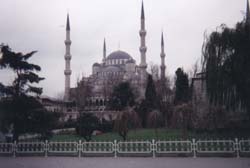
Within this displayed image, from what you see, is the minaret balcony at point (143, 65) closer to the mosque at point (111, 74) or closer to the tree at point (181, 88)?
the mosque at point (111, 74)

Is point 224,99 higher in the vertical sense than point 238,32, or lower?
lower

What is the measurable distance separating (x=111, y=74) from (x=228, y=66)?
3989 cm

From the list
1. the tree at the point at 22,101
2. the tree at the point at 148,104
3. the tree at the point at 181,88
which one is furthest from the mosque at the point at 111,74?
the tree at the point at 22,101

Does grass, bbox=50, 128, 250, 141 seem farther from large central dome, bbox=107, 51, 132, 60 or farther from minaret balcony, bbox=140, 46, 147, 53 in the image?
large central dome, bbox=107, 51, 132, 60

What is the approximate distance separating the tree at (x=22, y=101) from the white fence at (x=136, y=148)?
5.84 ft

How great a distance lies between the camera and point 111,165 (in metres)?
7.82

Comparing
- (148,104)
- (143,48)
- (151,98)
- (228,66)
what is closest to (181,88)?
(151,98)

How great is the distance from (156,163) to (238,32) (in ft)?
26.6

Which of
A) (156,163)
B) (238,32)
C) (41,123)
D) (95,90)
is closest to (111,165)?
(156,163)

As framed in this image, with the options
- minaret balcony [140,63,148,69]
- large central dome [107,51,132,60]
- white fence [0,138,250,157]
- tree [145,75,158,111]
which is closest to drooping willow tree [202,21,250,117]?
white fence [0,138,250,157]

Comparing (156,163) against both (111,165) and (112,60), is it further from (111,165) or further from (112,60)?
(112,60)

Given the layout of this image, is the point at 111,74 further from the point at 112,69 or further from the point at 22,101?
the point at 22,101

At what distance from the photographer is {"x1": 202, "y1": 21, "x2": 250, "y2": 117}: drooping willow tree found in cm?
1256

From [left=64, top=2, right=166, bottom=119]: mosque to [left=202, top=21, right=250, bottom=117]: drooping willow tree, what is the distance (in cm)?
2097
